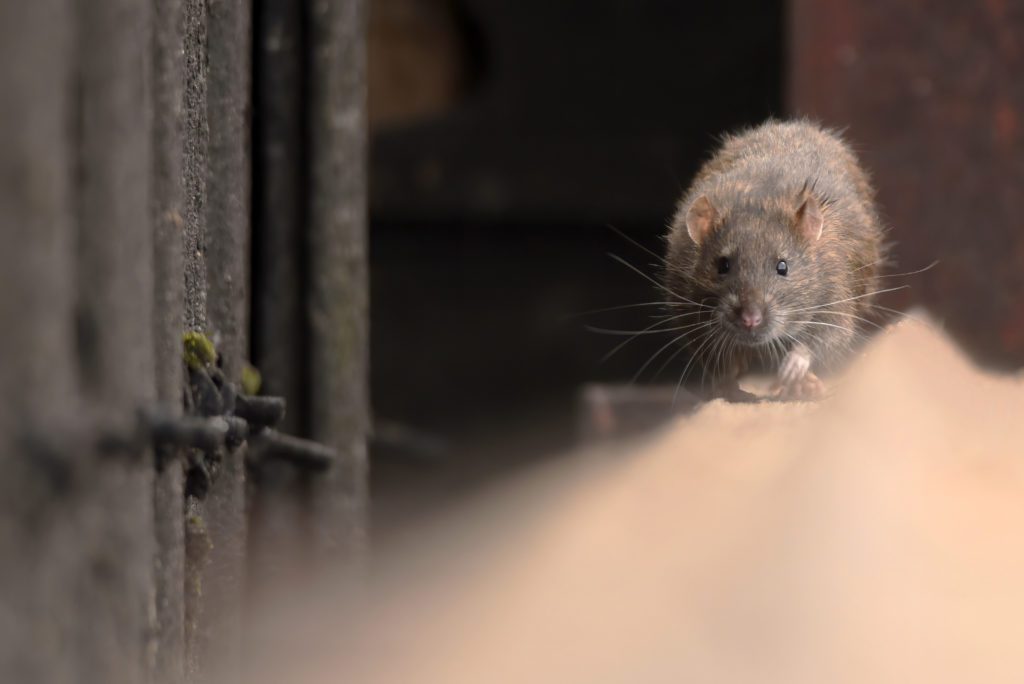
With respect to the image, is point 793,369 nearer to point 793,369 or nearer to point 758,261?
point 793,369

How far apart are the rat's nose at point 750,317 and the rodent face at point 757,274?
0.12ft

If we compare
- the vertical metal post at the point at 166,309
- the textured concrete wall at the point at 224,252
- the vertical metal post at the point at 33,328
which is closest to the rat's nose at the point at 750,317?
the textured concrete wall at the point at 224,252

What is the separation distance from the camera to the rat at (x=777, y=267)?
475 centimetres

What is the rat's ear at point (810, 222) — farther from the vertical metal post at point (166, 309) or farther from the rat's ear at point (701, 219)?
the vertical metal post at point (166, 309)

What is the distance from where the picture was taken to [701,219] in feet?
16.4

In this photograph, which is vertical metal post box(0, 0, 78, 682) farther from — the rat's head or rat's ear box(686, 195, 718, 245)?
rat's ear box(686, 195, 718, 245)

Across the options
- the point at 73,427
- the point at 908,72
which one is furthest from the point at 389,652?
the point at 73,427

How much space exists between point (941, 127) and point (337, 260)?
2.57 meters

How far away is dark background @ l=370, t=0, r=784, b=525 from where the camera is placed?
8.50 metres

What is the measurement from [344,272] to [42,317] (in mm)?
4265

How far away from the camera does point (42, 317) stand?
2016 mm

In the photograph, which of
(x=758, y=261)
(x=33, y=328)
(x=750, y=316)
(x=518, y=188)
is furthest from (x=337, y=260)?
(x=33, y=328)

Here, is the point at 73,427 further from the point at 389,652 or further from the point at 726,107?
the point at 726,107

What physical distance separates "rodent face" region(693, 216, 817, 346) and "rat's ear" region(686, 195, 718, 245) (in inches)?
1.2
